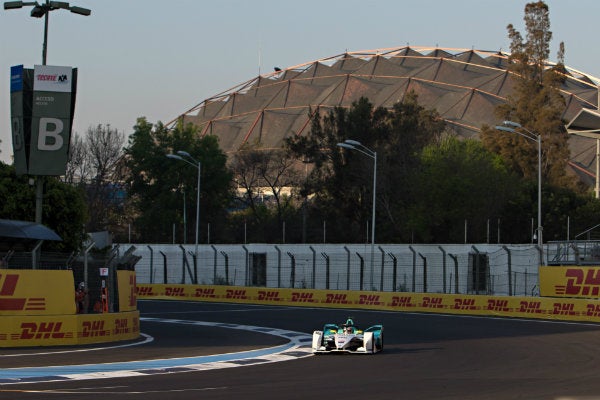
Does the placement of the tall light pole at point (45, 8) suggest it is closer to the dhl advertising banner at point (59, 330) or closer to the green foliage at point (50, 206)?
the dhl advertising banner at point (59, 330)

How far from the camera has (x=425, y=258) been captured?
53.1 meters

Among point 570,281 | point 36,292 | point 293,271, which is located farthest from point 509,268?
point 36,292

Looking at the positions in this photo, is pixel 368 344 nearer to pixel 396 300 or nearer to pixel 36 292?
pixel 36 292

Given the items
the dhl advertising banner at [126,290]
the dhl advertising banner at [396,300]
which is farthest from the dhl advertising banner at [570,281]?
the dhl advertising banner at [126,290]

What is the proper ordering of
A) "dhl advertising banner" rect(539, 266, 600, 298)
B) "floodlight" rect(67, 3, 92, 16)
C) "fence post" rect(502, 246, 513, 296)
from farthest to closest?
1. "fence post" rect(502, 246, 513, 296)
2. "dhl advertising banner" rect(539, 266, 600, 298)
3. "floodlight" rect(67, 3, 92, 16)

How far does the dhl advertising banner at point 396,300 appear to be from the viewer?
4150 cm

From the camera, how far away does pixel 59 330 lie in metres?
27.1

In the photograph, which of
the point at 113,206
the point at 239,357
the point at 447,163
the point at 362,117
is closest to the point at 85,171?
the point at 113,206

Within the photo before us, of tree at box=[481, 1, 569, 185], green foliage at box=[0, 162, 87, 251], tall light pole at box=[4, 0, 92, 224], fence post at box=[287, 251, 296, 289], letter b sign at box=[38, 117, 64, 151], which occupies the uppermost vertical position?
tree at box=[481, 1, 569, 185]

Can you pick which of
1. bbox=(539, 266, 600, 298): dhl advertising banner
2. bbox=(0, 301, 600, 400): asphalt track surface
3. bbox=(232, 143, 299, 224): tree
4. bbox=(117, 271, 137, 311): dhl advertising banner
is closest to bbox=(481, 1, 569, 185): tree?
bbox=(232, 143, 299, 224): tree

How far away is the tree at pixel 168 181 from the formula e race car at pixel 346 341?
7755cm

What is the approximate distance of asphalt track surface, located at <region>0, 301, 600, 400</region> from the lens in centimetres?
1592

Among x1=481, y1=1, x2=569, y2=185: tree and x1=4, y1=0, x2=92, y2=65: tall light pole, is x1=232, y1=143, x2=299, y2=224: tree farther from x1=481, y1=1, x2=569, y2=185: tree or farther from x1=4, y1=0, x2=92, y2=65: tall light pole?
x1=4, y1=0, x2=92, y2=65: tall light pole

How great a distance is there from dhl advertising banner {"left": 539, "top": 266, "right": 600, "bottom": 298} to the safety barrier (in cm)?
2218
